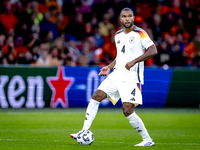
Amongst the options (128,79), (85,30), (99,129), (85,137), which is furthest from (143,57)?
(85,30)

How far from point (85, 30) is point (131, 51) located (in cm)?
943

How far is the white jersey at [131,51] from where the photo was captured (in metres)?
6.18

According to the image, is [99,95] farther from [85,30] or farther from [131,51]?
[85,30]

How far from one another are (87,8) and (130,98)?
35.6 ft

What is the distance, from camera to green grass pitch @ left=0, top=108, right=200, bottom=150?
636 centimetres

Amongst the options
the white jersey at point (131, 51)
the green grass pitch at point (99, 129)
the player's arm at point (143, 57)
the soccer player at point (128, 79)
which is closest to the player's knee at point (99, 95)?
the soccer player at point (128, 79)

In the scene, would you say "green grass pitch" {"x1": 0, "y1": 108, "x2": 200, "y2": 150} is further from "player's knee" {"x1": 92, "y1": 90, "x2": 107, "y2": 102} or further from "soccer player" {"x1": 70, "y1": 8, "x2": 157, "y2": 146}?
"player's knee" {"x1": 92, "y1": 90, "x2": 107, "y2": 102}

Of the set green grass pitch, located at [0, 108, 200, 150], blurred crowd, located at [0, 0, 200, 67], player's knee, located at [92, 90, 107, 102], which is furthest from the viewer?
blurred crowd, located at [0, 0, 200, 67]

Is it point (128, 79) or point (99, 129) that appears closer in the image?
point (128, 79)

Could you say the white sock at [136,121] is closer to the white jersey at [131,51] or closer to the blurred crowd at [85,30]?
the white jersey at [131,51]

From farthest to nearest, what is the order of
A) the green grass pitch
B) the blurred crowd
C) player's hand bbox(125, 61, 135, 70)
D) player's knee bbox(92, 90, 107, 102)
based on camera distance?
the blurred crowd, the green grass pitch, player's knee bbox(92, 90, 107, 102), player's hand bbox(125, 61, 135, 70)

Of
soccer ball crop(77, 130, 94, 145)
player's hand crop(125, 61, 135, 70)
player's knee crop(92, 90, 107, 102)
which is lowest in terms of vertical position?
soccer ball crop(77, 130, 94, 145)

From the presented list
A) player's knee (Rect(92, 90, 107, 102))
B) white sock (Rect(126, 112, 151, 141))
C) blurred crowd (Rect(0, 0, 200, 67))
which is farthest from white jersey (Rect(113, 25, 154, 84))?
blurred crowd (Rect(0, 0, 200, 67))

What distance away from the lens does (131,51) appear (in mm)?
6207
